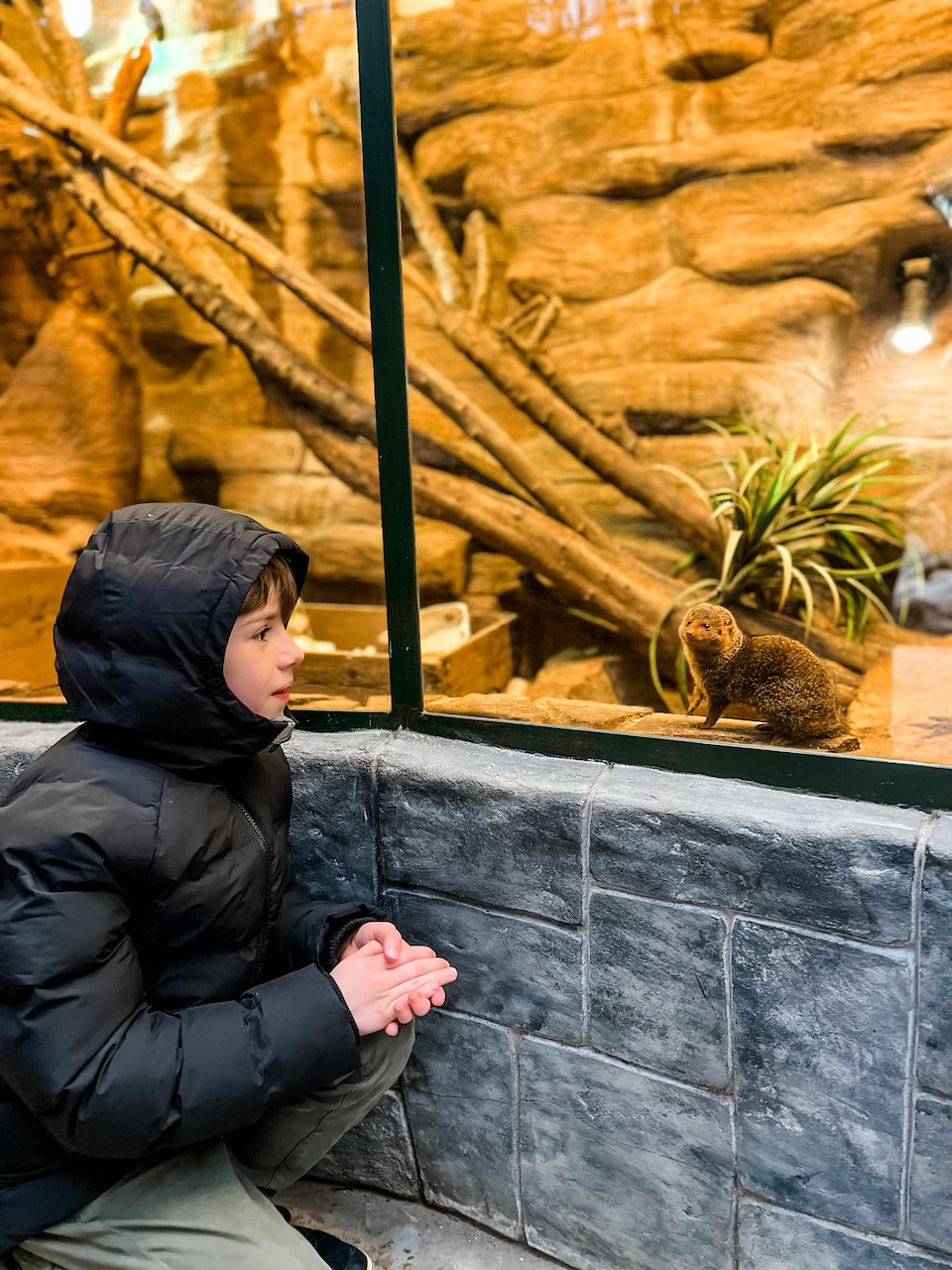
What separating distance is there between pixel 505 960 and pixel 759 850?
0.57 m

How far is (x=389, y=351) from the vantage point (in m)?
1.94

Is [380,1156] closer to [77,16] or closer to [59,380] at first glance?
[59,380]

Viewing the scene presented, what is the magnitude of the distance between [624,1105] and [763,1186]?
0.86 ft

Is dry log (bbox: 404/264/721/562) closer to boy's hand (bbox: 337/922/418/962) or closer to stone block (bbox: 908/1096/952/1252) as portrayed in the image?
boy's hand (bbox: 337/922/418/962)

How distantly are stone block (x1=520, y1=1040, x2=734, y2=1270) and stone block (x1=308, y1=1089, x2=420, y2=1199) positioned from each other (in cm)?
28

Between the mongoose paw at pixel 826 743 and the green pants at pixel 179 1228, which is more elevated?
the mongoose paw at pixel 826 743

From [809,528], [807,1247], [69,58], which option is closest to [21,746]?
[807,1247]

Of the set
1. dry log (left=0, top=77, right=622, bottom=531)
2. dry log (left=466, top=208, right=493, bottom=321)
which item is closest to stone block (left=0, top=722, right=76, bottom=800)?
dry log (left=0, top=77, right=622, bottom=531)

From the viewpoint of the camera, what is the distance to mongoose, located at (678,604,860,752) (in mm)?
1632

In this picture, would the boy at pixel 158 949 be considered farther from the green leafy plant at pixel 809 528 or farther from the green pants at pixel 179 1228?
the green leafy plant at pixel 809 528

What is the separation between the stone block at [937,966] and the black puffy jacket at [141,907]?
853mm

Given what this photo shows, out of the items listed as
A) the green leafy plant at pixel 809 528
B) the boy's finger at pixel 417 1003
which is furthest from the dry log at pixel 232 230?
the boy's finger at pixel 417 1003

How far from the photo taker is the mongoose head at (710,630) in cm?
191

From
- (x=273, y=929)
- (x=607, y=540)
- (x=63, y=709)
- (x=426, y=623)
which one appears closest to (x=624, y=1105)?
(x=273, y=929)
